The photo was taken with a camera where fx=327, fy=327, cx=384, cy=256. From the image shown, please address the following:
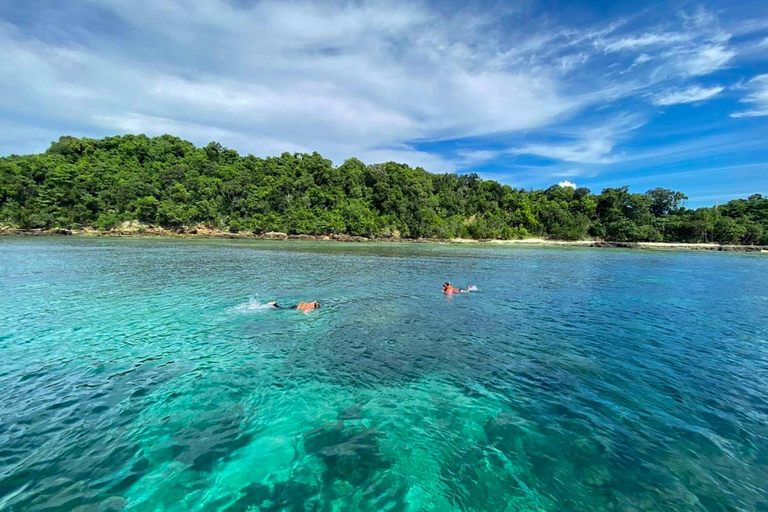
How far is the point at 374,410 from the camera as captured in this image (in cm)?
844

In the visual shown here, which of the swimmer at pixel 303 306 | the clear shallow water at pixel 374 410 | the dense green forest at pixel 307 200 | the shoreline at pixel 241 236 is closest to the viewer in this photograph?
the clear shallow water at pixel 374 410

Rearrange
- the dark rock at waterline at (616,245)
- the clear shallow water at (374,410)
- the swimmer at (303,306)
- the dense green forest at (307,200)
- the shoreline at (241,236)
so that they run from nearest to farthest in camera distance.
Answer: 1. the clear shallow water at (374,410)
2. the swimmer at (303,306)
3. the shoreline at (241,236)
4. the dense green forest at (307,200)
5. the dark rock at waterline at (616,245)

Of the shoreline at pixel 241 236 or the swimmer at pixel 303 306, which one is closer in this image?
the swimmer at pixel 303 306

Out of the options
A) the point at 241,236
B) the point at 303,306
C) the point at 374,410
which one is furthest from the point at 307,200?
the point at 374,410

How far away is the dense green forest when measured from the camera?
98938mm

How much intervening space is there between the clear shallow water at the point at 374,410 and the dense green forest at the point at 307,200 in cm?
9520

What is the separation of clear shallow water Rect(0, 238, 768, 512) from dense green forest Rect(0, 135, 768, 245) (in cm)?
9520

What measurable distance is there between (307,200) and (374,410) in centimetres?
11220

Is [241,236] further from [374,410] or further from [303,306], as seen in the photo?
[374,410]

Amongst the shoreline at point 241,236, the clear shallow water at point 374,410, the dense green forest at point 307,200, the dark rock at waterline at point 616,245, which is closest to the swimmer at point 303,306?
the clear shallow water at point 374,410

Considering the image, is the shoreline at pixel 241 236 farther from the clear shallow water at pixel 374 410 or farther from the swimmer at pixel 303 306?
the clear shallow water at pixel 374 410

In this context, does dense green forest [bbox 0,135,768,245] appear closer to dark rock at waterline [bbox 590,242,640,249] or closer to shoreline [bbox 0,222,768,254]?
shoreline [bbox 0,222,768,254]

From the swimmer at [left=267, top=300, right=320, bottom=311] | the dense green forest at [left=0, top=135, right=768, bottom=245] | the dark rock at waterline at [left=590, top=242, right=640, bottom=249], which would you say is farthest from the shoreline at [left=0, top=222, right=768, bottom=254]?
the swimmer at [left=267, top=300, right=320, bottom=311]

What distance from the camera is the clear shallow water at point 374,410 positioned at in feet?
19.2
